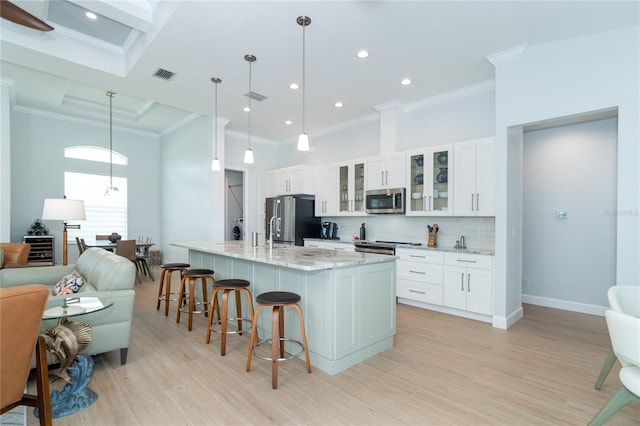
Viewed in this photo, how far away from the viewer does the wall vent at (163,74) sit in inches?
165

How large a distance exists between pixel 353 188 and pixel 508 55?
289 centimetres

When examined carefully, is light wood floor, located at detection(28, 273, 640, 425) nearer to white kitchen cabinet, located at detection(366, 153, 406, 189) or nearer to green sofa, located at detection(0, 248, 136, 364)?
green sofa, located at detection(0, 248, 136, 364)

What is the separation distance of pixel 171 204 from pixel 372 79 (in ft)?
19.0

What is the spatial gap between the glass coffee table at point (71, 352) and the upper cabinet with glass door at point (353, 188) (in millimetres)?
4049

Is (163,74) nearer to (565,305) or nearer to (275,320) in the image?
(275,320)

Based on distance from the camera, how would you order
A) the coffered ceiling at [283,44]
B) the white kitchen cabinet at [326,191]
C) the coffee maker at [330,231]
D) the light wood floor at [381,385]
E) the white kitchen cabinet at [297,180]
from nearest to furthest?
the light wood floor at [381,385] → the coffered ceiling at [283,44] → the white kitchen cabinet at [326,191] → the white kitchen cabinet at [297,180] → the coffee maker at [330,231]

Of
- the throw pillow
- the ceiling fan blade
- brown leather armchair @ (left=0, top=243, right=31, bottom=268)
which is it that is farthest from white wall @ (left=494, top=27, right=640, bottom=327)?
brown leather armchair @ (left=0, top=243, right=31, bottom=268)

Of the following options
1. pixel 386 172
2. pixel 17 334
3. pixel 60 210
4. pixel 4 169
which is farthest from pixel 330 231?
pixel 4 169

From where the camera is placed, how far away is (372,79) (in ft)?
14.3

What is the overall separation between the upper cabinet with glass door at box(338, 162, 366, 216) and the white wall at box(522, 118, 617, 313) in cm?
249

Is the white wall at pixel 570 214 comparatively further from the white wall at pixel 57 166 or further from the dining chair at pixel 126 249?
the white wall at pixel 57 166

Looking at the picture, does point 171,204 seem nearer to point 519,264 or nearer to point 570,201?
point 519,264

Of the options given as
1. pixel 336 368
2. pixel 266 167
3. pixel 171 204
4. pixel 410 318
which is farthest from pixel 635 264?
pixel 171 204

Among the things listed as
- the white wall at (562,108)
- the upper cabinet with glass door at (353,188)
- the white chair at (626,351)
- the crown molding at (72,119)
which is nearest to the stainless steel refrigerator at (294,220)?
the upper cabinet with glass door at (353,188)
